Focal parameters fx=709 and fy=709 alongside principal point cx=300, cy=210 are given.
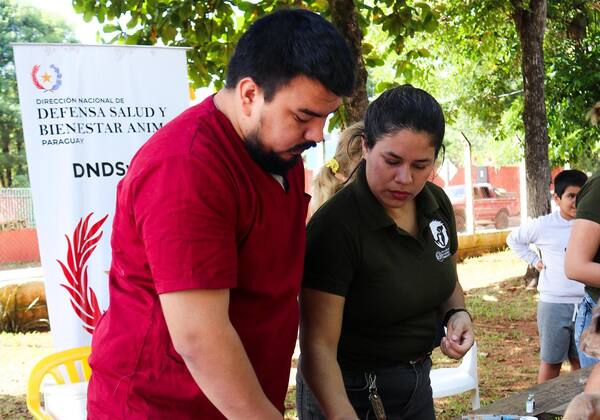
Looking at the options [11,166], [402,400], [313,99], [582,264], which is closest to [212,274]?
[313,99]

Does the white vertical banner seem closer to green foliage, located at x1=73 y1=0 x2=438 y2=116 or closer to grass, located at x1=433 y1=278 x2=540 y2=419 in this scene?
green foliage, located at x1=73 y1=0 x2=438 y2=116

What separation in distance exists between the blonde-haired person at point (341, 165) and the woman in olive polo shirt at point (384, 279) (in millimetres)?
228

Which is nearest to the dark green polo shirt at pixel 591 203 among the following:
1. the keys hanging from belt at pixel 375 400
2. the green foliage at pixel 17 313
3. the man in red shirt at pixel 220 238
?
the keys hanging from belt at pixel 375 400

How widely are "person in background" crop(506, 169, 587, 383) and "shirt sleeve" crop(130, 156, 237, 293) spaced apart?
3366 millimetres

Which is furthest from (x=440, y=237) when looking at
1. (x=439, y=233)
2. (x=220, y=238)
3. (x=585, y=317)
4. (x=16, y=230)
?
(x=16, y=230)

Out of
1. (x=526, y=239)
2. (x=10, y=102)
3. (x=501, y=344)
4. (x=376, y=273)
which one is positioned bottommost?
(x=501, y=344)

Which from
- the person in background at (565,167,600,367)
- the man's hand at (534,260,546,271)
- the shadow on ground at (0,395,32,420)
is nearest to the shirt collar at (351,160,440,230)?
the person in background at (565,167,600,367)

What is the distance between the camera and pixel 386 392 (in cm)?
200

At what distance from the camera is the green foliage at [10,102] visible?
2236 cm

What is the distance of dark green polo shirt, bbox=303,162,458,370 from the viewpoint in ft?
5.96

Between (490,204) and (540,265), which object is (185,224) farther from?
(490,204)

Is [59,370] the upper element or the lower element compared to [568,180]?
lower

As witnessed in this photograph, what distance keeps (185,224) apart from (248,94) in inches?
10.7

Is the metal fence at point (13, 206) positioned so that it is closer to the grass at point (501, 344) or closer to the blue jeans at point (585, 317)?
the grass at point (501, 344)
